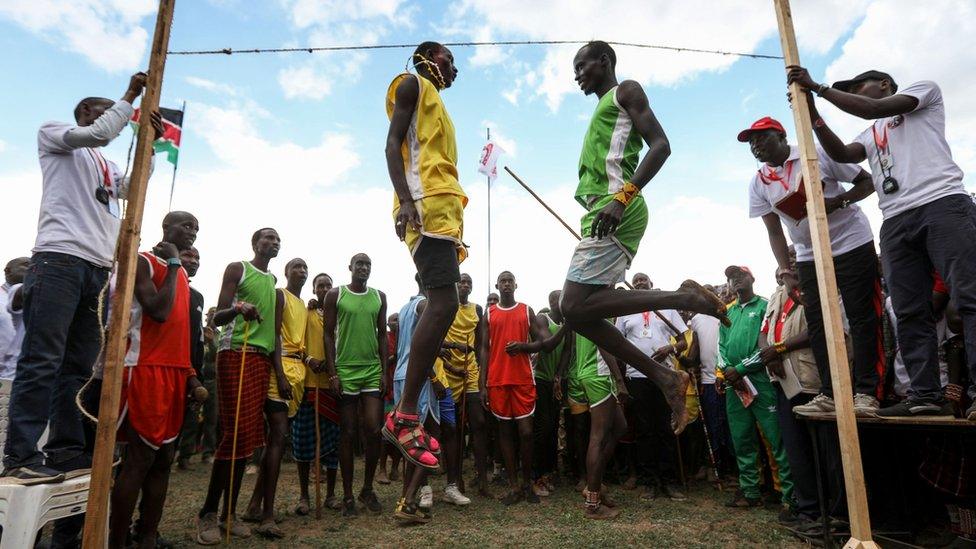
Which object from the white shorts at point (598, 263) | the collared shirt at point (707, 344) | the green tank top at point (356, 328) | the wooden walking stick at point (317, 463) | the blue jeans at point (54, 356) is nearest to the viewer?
the blue jeans at point (54, 356)

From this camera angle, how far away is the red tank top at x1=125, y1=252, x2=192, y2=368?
12.6 feet

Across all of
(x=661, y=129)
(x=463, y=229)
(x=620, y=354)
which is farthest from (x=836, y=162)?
(x=463, y=229)

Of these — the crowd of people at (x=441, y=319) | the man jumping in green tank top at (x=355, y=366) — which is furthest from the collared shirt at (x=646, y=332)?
the man jumping in green tank top at (x=355, y=366)

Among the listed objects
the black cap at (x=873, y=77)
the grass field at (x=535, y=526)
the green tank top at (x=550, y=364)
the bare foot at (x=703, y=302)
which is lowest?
the grass field at (x=535, y=526)

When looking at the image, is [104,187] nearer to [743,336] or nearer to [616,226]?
[616,226]

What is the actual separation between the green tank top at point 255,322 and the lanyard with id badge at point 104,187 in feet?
4.91

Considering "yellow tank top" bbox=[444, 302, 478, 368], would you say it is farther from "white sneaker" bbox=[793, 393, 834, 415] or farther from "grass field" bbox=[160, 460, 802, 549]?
"white sneaker" bbox=[793, 393, 834, 415]

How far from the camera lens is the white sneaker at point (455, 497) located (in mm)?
6223

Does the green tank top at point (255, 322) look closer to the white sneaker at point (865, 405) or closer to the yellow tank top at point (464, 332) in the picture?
the yellow tank top at point (464, 332)

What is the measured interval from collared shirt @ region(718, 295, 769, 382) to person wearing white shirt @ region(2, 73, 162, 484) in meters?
5.26

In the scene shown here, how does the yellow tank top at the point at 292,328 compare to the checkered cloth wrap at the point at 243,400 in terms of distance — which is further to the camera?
the yellow tank top at the point at 292,328

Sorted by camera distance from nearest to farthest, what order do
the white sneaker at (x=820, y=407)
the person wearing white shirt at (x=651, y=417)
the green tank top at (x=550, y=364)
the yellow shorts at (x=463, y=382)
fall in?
the white sneaker at (x=820, y=407) → the person wearing white shirt at (x=651, y=417) → the yellow shorts at (x=463, y=382) → the green tank top at (x=550, y=364)

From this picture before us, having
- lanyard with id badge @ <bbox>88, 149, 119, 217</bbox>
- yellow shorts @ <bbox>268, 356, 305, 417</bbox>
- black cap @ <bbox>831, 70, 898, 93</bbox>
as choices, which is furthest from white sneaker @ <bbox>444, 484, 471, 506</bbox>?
black cap @ <bbox>831, 70, 898, 93</bbox>

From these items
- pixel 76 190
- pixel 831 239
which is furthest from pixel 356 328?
pixel 831 239
